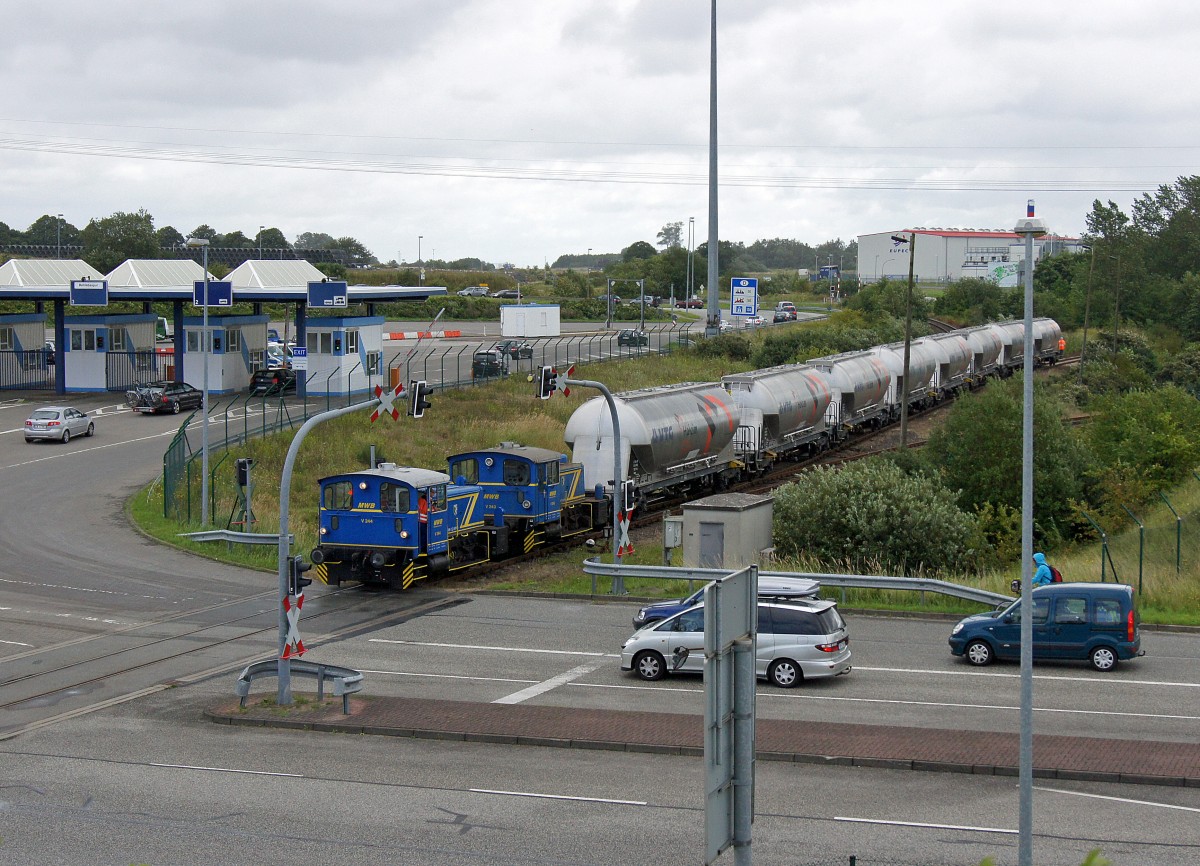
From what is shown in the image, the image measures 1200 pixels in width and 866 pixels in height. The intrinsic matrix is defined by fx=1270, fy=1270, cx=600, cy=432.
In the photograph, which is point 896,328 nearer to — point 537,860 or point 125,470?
point 125,470

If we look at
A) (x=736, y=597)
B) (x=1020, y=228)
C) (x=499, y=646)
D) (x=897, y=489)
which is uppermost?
(x=1020, y=228)

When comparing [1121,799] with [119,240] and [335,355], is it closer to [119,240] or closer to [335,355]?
[335,355]

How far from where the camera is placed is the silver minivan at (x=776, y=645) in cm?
2161

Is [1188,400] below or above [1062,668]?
above

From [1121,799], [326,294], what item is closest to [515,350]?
[326,294]

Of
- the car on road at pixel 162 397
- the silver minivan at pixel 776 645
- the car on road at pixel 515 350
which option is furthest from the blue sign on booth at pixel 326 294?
the silver minivan at pixel 776 645

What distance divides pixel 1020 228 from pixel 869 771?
7.86m

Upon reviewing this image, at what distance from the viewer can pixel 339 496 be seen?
29.7 m

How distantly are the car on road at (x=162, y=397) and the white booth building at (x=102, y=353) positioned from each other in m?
3.55

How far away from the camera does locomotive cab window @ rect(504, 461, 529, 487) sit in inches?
1342

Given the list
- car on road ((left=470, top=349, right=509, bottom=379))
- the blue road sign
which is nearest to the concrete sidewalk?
car on road ((left=470, top=349, right=509, bottom=379))

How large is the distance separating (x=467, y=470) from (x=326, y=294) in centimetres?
2357

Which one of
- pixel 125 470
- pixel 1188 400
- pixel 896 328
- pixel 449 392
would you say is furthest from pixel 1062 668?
pixel 896 328

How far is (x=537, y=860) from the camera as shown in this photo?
13664 mm
